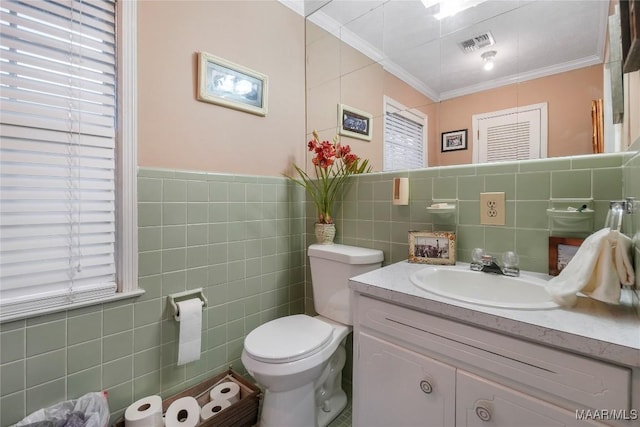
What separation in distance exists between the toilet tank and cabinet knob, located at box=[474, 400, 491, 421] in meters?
0.74

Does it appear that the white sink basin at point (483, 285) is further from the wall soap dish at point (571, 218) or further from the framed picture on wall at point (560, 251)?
the wall soap dish at point (571, 218)

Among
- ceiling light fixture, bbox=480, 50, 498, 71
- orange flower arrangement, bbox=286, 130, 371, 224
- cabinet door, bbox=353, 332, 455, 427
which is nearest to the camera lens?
cabinet door, bbox=353, 332, 455, 427

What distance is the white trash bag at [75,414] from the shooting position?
3.21 ft

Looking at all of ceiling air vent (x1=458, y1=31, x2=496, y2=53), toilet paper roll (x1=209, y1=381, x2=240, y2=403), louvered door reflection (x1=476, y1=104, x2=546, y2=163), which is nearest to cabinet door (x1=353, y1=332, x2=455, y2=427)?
toilet paper roll (x1=209, y1=381, x2=240, y2=403)

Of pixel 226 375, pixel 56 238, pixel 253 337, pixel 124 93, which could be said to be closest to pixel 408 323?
pixel 253 337

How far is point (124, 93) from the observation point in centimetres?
119

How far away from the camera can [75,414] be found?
3.35 ft

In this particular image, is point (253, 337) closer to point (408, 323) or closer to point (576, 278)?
point (408, 323)

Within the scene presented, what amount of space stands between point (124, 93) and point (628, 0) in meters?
1.59

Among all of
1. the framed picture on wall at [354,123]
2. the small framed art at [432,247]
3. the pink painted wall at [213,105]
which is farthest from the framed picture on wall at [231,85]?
the small framed art at [432,247]

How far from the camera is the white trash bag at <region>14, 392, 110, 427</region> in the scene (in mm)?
978

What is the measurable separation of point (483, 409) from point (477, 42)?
4.76 ft

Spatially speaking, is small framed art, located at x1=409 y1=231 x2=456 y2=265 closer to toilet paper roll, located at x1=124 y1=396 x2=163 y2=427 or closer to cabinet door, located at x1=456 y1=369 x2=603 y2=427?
cabinet door, located at x1=456 y1=369 x2=603 y2=427

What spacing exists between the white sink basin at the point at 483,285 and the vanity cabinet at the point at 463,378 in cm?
15
